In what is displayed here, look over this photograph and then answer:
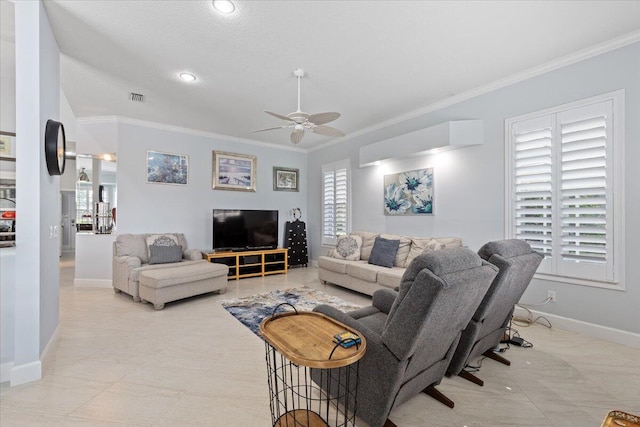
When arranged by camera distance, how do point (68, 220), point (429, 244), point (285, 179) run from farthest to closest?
point (68, 220) → point (285, 179) → point (429, 244)

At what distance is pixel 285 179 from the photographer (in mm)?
6930

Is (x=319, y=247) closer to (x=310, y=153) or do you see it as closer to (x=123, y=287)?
(x=310, y=153)

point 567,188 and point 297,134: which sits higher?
point 297,134

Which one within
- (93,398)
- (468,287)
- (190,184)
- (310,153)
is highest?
(310,153)

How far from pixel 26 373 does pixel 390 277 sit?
3601mm

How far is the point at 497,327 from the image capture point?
2.45 metres

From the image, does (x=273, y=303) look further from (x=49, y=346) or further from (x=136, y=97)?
(x=136, y=97)

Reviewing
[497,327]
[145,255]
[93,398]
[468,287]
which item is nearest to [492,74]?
[497,327]

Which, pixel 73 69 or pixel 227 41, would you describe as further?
pixel 73 69

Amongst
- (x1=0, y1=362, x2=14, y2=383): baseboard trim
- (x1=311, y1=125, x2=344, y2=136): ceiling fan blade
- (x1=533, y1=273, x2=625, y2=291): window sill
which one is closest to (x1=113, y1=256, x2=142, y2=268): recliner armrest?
(x1=0, y1=362, x2=14, y2=383): baseboard trim

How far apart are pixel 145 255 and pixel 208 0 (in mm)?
3976

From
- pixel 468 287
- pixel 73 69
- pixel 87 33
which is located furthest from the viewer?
pixel 73 69

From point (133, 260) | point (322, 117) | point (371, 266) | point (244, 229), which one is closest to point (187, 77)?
point (322, 117)

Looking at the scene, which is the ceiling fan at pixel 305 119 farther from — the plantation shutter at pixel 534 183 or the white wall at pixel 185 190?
the white wall at pixel 185 190
